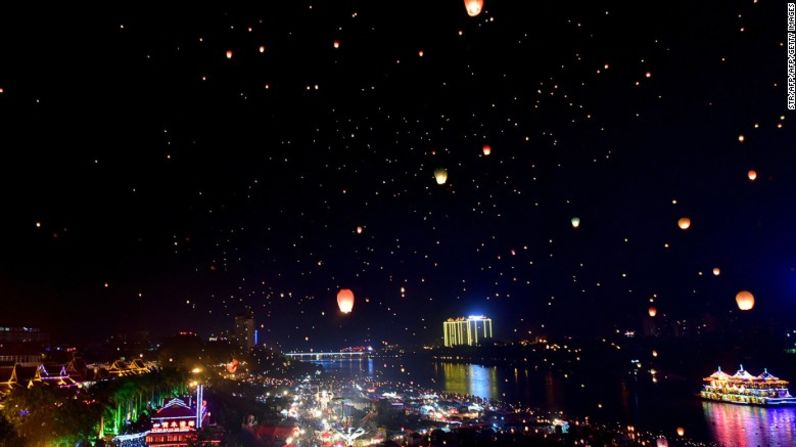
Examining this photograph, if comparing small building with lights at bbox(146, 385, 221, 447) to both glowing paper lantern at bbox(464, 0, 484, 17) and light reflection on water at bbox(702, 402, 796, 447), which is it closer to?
glowing paper lantern at bbox(464, 0, 484, 17)

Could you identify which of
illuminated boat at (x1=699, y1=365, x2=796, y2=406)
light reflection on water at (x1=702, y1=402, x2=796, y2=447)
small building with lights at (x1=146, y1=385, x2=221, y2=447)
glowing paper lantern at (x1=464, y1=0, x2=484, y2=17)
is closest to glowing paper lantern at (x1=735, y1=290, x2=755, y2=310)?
glowing paper lantern at (x1=464, y1=0, x2=484, y2=17)

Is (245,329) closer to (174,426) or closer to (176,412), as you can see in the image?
(176,412)

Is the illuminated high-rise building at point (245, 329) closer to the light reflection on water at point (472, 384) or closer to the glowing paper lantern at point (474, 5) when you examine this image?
the light reflection on water at point (472, 384)

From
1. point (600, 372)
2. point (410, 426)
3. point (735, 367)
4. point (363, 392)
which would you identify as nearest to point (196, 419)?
point (410, 426)

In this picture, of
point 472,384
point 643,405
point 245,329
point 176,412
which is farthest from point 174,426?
point 245,329

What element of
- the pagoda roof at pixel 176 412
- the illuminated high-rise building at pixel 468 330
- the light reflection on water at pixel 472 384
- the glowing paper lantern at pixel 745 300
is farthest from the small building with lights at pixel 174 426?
the illuminated high-rise building at pixel 468 330

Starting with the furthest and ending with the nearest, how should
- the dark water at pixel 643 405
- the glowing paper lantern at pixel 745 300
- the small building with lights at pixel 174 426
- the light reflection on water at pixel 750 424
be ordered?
the dark water at pixel 643 405 < the light reflection on water at pixel 750 424 < the small building with lights at pixel 174 426 < the glowing paper lantern at pixel 745 300

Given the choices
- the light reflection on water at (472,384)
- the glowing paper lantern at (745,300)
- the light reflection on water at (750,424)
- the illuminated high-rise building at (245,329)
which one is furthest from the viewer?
the illuminated high-rise building at (245,329)
